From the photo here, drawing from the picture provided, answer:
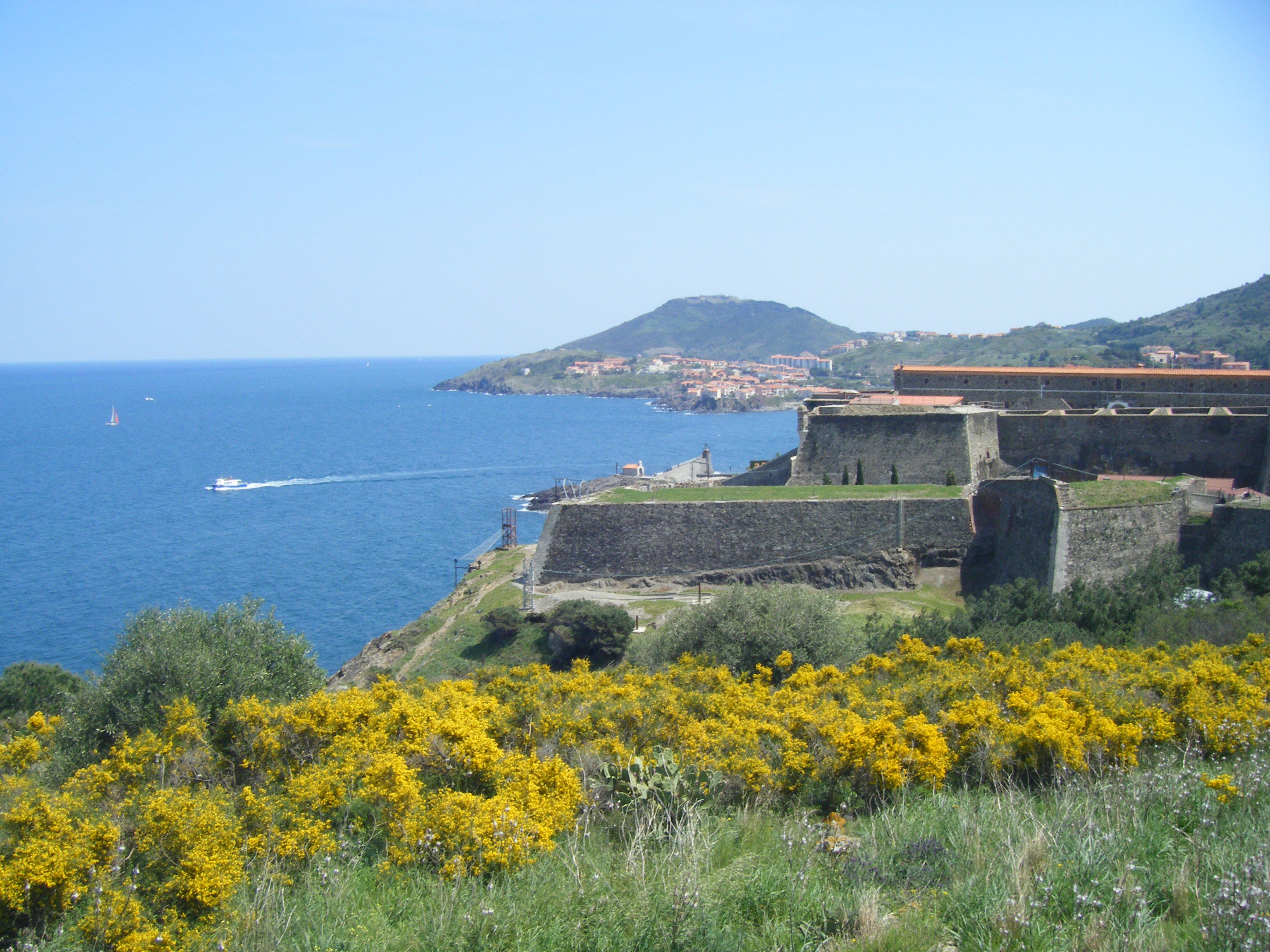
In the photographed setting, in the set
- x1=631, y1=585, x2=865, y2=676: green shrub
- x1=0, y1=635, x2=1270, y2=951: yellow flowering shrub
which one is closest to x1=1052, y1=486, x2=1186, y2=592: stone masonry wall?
x1=631, y1=585, x2=865, y2=676: green shrub

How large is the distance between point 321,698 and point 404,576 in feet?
124

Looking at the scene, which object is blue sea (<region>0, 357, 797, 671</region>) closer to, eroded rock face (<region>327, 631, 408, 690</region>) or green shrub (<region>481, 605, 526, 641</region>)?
eroded rock face (<region>327, 631, 408, 690</region>)

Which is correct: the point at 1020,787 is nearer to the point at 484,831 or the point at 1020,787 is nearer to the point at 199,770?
the point at 484,831

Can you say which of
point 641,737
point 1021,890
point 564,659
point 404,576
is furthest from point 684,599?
point 404,576

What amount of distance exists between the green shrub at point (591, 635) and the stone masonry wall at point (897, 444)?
34.4 feet

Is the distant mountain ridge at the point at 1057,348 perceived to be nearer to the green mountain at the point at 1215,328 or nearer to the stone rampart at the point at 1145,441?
the green mountain at the point at 1215,328

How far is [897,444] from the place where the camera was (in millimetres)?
30797

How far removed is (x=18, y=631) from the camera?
1526 inches

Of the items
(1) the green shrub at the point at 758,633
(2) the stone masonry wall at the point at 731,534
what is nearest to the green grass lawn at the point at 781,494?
(2) the stone masonry wall at the point at 731,534

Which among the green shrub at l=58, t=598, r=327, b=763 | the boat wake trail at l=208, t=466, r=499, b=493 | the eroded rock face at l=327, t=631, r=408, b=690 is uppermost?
the green shrub at l=58, t=598, r=327, b=763

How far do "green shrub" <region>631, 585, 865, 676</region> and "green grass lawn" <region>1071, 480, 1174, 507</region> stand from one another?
7.80m

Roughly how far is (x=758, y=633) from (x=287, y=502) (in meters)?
57.6

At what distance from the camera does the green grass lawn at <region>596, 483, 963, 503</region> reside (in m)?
27.3

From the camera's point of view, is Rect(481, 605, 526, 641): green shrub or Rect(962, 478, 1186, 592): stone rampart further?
Rect(481, 605, 526, 641): green shrub
